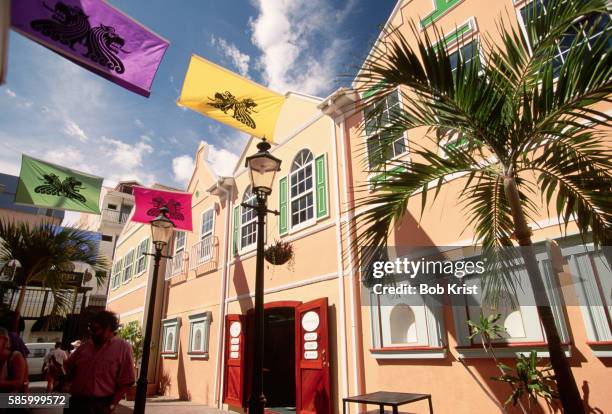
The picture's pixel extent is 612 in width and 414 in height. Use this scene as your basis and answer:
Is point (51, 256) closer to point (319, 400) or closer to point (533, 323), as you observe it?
point (319, 400)

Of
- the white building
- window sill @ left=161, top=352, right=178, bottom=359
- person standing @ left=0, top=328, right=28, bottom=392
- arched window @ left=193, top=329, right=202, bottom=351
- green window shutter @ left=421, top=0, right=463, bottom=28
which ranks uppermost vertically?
the white building

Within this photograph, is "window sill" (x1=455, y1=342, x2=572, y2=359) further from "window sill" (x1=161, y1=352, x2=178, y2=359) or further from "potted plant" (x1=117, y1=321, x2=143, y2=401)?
"potted plant" (x1=117, y1=321, x2=143, y2=401)

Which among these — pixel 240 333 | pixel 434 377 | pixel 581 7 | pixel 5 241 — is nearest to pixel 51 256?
pixel 5 241

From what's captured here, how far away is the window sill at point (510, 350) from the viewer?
4.50m

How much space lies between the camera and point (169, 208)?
36.2ft

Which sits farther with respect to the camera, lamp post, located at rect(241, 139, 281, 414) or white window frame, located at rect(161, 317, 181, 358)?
white window frame, located at rect(161, 317, 181, 358)

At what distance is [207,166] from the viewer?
1404cm

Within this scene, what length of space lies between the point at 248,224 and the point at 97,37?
Result: 659cm

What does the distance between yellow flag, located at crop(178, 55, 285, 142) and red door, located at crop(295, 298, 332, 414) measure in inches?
144

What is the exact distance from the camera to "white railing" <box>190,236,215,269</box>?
12383 mm

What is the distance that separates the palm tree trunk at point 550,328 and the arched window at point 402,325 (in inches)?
128

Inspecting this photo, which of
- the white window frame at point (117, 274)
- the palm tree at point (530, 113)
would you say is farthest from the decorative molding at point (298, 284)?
the white window frame at point (117, 274)

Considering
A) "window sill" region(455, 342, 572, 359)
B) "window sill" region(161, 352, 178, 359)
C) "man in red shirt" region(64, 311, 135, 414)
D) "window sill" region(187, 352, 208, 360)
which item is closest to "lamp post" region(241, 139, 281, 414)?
"man in red shirt" region(64, 311, 135, 414)

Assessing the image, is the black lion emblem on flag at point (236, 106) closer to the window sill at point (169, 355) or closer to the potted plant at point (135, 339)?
the window sill at point (169, 355)
